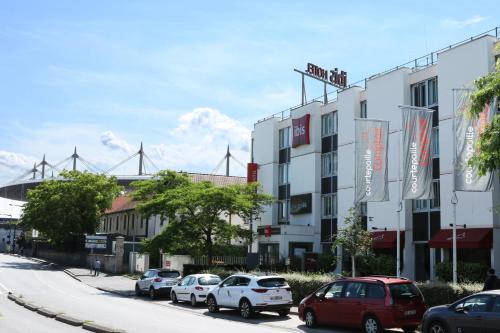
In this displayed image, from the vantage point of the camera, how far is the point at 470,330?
13.1 metres

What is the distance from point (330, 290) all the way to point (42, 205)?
4965cm

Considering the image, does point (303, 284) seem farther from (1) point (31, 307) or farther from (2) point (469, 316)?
(2) point (469, 316)

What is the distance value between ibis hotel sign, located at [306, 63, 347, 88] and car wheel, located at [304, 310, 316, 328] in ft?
104

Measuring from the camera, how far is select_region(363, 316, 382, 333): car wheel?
616 inches

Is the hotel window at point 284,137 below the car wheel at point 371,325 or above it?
above

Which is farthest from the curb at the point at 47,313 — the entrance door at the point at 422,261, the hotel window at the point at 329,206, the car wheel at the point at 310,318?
the hotel window at the point at 329,206

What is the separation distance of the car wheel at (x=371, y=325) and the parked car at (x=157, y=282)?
1573cm

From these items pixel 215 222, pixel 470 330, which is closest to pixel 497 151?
pixel 470 330

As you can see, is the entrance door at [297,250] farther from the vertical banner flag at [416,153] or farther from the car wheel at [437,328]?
the car wheel at [437,328]

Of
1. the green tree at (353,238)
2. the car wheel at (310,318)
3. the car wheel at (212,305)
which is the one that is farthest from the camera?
the green tree at (353,238)

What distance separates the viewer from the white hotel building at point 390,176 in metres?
30.1

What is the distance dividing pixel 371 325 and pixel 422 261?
19668mm

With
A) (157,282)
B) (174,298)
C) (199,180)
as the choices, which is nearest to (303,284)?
(174,298)

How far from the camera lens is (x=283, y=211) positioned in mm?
47156
